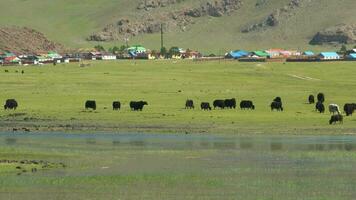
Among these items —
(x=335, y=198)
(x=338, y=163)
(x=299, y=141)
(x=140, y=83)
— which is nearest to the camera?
(x=335, y=198)

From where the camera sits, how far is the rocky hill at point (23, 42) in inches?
6845

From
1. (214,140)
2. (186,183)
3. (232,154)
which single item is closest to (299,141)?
(214,140)

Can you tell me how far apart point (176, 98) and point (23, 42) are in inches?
4914

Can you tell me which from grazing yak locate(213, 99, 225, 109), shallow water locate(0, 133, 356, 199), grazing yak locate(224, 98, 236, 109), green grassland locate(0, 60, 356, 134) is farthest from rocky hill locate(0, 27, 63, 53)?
shallow water locate(0, 133, 356, 199)

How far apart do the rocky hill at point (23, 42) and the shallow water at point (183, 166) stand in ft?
436

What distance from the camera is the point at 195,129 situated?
138 ft

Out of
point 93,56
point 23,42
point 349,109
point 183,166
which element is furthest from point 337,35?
point 183,166

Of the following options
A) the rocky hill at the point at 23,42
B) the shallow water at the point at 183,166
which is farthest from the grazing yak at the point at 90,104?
the rocky hill at the point at 23,42

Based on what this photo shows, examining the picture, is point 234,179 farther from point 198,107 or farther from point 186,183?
point 198,107

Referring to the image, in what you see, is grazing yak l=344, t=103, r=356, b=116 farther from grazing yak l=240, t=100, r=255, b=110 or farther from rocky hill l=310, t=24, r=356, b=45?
rocky hill l=310, t=24, r=356, b=45

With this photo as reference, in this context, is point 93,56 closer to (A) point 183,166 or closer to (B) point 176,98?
(B) point 176,98

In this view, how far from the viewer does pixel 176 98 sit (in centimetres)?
6044

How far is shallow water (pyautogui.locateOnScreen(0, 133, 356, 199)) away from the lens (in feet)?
78.4

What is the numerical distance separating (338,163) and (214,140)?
340 inches
